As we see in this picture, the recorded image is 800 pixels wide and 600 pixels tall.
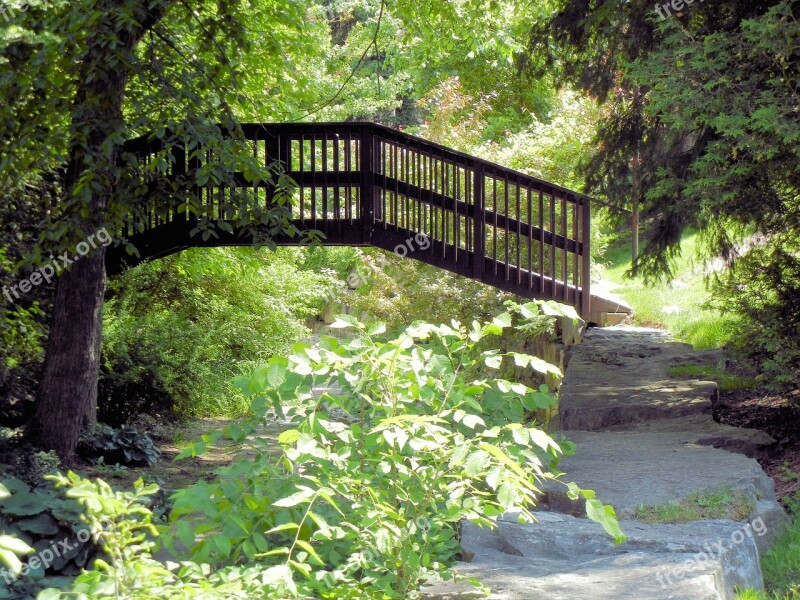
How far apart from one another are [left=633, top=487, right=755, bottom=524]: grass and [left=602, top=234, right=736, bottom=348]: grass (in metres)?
3.21

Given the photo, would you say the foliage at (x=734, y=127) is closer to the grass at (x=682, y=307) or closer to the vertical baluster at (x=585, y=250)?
the grass at (x=682, y=307)

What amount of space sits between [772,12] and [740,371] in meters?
4.51

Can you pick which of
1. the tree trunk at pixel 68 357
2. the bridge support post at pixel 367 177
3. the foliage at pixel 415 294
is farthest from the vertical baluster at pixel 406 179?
the tree trunk at pixel 68 357

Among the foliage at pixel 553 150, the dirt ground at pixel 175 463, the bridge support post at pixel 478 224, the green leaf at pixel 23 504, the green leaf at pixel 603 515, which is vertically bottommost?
the dirt ground at pixel 175 463

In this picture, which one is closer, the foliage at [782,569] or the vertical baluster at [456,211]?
the foliage at [782,569]

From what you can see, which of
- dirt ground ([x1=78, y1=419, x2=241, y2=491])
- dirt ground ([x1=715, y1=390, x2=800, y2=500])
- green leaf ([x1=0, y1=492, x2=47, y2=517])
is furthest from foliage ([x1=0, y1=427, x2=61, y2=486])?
dirt ground ([x1=715, y1=390, x2=800, y2=500])

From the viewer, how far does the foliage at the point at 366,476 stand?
3285 millimetres

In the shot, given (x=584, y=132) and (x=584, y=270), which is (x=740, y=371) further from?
(x=584, y=132)

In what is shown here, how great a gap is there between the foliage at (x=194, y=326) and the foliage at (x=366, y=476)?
689 centimetres

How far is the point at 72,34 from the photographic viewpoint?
241 inches

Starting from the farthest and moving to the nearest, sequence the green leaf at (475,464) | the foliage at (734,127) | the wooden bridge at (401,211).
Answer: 1. the wooden bridge at (401,211)
2. the foliage at (734,127)
3. the green leaf at (475,464)

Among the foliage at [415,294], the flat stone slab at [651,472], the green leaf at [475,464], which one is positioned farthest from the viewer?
the foliage at [415,294]

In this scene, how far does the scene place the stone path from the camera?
3760 mm

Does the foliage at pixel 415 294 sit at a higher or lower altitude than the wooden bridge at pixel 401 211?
lower
